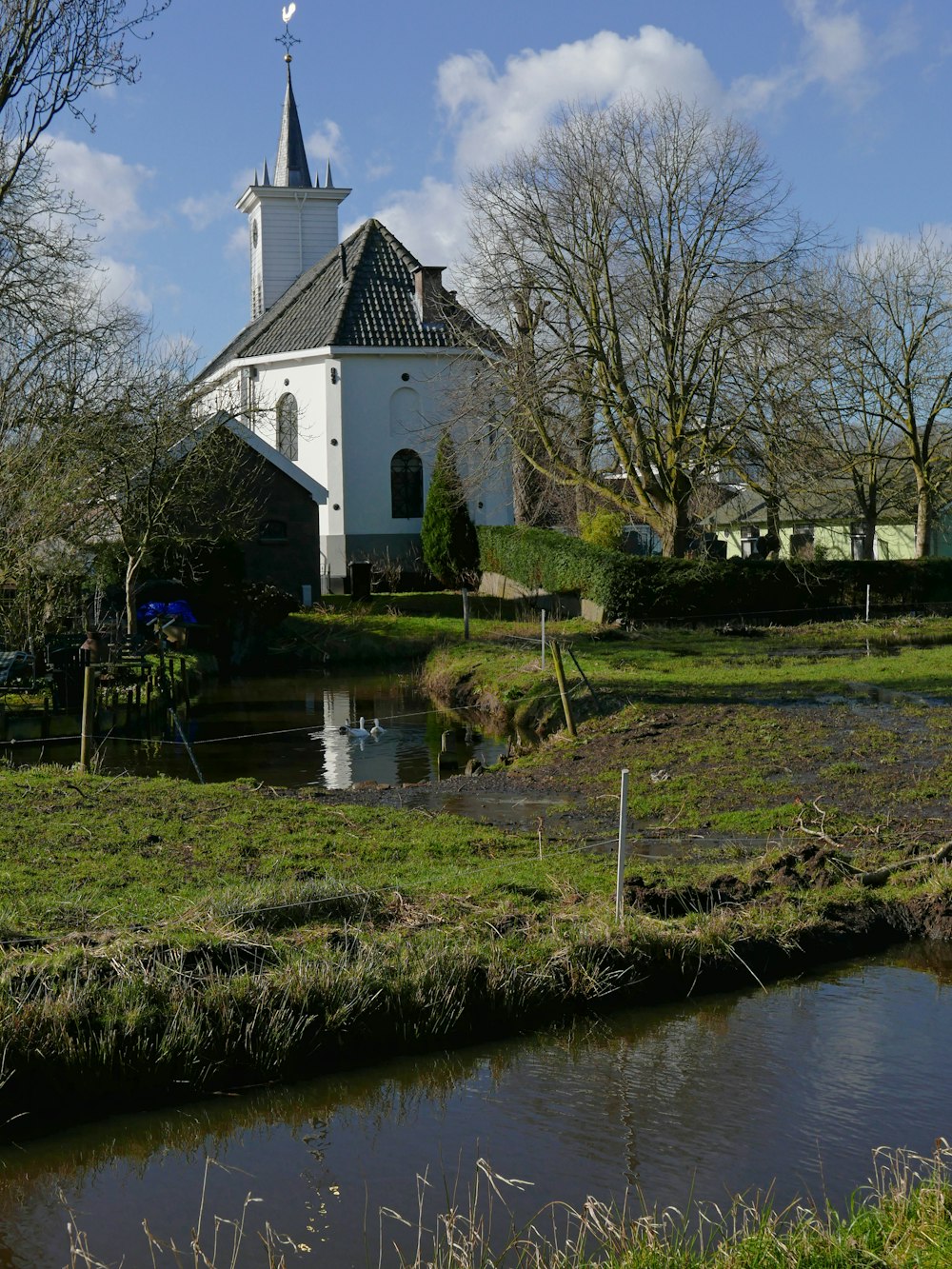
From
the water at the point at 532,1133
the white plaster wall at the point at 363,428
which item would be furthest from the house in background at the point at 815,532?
the water at the point at 532,1133

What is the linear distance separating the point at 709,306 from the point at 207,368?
1073 inches

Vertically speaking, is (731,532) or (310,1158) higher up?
(731,532)

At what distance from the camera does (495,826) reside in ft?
39.8

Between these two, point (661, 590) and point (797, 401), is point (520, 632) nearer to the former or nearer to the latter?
point (661, 590)

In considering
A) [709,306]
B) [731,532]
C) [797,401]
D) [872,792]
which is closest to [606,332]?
[709,306]

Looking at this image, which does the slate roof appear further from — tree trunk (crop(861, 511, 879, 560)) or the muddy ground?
the muddy ground

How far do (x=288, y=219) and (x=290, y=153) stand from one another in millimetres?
3005

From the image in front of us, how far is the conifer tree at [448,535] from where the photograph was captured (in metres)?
40.3

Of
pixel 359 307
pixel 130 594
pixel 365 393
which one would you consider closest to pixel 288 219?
pixel 359 307

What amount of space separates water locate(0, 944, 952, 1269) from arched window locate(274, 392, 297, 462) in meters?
37.8

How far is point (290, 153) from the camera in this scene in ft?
176

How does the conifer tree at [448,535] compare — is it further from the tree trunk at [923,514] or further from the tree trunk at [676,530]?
the tree trunk at [923,514]

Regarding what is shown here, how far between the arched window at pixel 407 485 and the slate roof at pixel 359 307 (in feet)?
12.1

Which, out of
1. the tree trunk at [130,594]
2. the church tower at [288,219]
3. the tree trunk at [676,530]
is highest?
the church tower at [288,219]
